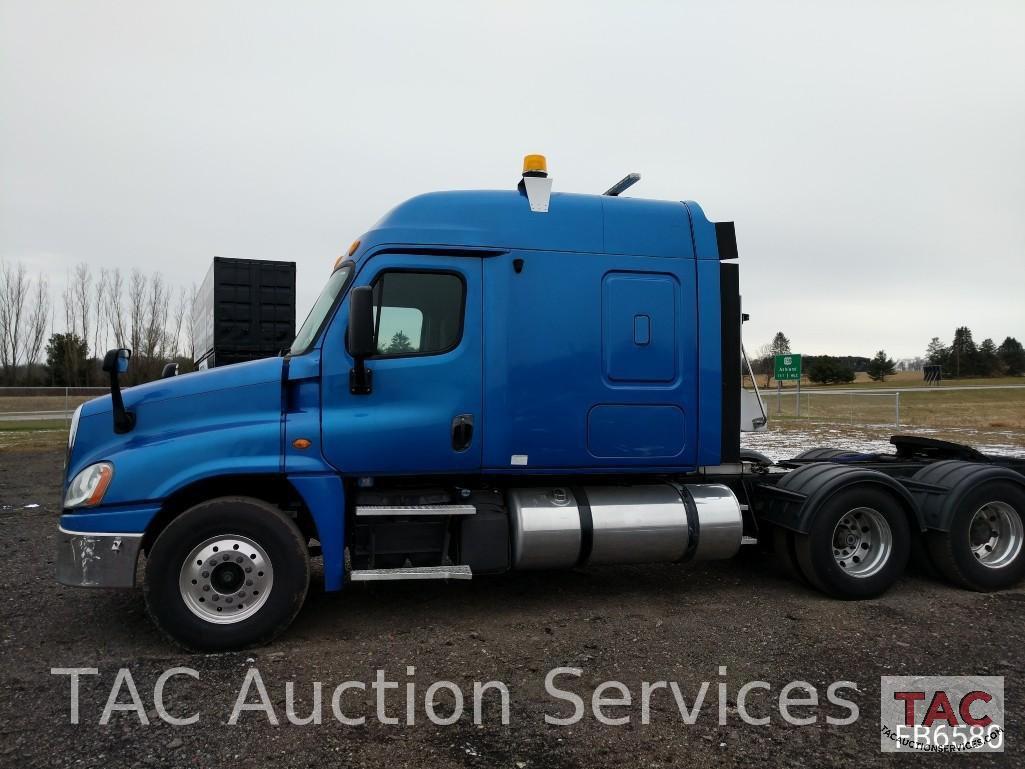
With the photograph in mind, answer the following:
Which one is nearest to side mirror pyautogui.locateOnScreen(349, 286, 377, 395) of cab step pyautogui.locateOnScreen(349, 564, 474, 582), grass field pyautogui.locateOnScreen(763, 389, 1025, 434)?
cab step pyautogui.locateOnScreen(349, 564, 474, 582)

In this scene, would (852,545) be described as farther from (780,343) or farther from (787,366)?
(780,343)

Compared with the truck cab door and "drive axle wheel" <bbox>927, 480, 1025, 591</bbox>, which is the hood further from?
"drive axle wheel" <bbox>927, 480, 1025, 591</bbox>

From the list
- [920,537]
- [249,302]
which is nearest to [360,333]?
[920,537]

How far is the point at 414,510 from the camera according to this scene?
16.8 ft

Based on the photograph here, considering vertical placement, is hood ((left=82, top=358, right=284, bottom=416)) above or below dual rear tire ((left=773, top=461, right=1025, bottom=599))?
above

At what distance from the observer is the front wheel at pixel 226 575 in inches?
181

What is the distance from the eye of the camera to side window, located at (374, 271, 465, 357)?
5.14m

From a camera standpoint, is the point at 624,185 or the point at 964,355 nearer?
the point at 624,185

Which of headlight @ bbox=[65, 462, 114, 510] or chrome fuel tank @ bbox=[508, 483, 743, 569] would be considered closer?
headlight @ bbox=[65, 462, 114, 510]

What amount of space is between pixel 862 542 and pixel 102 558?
5648mm

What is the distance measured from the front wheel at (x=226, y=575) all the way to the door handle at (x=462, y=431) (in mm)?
1243

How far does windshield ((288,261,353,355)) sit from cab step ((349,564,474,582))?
1.61 metres

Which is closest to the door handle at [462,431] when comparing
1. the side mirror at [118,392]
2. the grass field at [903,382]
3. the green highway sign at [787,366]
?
the side mirror at [118,392]

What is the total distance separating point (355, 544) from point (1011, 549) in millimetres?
5412
